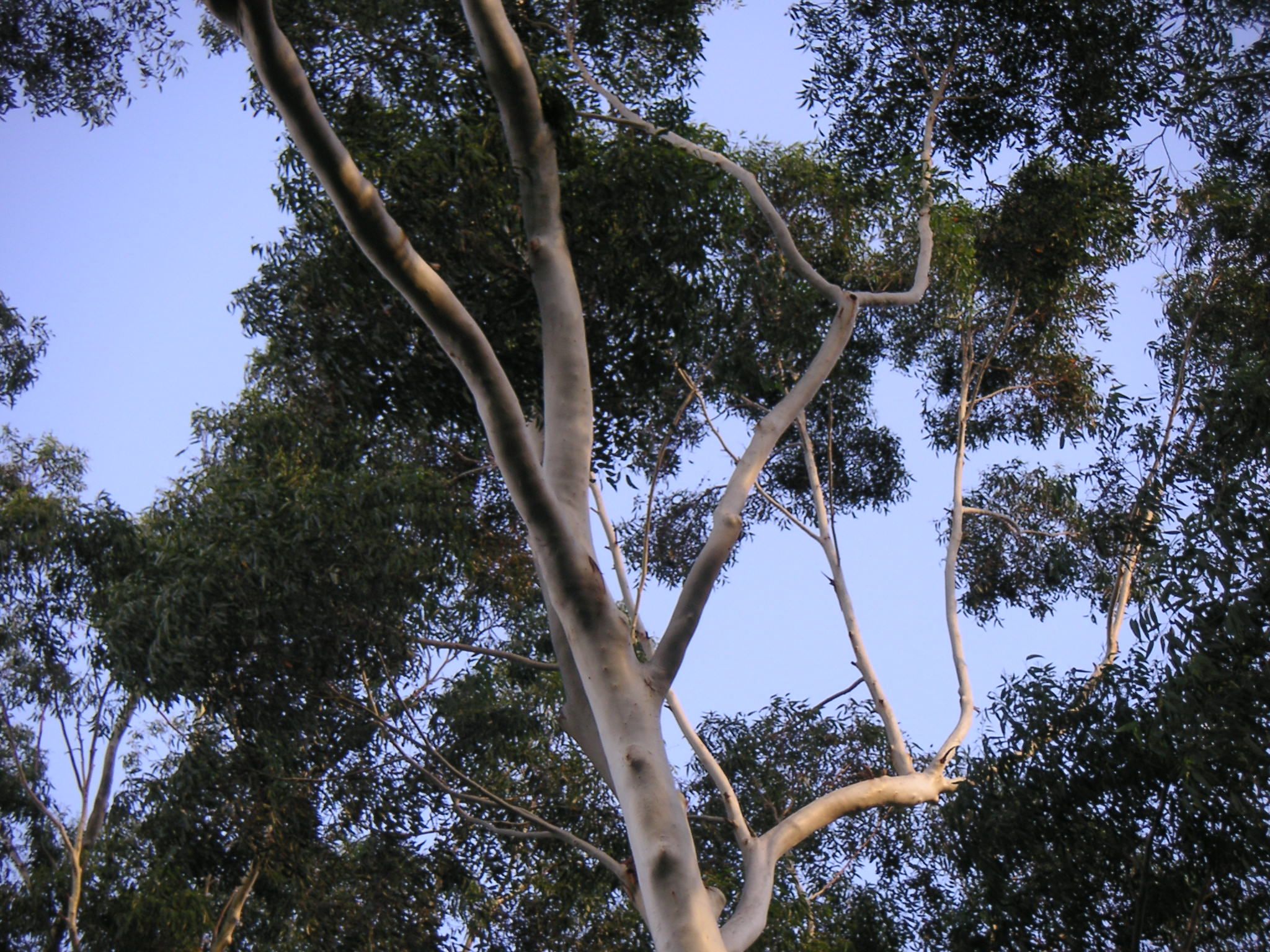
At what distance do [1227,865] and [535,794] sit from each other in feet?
19.6

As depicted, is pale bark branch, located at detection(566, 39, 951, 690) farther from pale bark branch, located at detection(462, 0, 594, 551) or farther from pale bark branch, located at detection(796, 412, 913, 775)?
pale bark branch, located at detection(796, 412, 913, 775)

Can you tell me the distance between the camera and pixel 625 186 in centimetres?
668

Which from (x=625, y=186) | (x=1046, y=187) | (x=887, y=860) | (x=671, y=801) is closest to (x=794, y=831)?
(x=671, y=801)

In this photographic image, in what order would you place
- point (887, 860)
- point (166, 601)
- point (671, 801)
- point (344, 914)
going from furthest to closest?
1. point (887, 860)
2. point (344, 914)
3. point (166, 601)
4. point (671, 801)

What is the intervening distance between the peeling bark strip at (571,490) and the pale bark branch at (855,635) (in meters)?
1.09

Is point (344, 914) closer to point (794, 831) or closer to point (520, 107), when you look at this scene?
point (794, 831)

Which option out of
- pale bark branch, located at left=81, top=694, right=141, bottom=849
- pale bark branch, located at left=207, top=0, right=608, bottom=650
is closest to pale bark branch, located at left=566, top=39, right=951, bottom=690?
pale bark branch, located at left=207, top=0, right=608, bottom=650

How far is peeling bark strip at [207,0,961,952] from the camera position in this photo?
4387 millimetres

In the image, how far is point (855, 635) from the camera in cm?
877

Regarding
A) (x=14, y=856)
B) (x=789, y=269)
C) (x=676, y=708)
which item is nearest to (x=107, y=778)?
(x=14, y=856)

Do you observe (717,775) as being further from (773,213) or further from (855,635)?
(773,213)

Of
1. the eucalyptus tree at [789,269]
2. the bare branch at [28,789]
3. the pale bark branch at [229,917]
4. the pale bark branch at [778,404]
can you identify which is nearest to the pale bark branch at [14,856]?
the bare branch at [28,789]

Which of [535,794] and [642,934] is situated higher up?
[535,794]

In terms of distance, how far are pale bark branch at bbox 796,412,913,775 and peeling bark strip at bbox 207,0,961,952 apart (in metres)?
1.09
